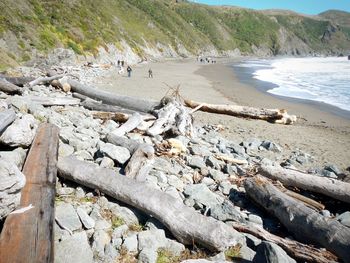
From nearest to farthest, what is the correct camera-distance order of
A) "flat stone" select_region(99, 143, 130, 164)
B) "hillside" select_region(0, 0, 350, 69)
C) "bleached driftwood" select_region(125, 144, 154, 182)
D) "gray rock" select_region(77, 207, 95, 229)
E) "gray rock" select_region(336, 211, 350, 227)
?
"gray rock" select_region(77, 207, 95, 229) → "gray rock" select_region(336, 211, 350, 227) → "bleached driftwood" select_region(125, 144, 154, 182) → "flat stone" select_region(99, 143, 130, 164) → "hillside" select_region(0, 0, 350, 69)

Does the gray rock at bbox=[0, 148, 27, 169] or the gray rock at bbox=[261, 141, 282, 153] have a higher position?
the gray rock at bbox=[0, 148, 27, 169]

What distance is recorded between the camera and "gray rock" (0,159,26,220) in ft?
13.2

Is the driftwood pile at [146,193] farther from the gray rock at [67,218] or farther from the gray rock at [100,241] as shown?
the gray rock at [100,241]

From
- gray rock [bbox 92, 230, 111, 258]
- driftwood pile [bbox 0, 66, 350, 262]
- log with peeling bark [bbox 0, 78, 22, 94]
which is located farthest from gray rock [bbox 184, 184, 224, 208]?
log with peeling bark [bbox 0, 78, 22, 94]

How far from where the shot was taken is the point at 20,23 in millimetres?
31109

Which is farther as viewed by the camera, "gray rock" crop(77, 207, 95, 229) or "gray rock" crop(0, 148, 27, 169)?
"gray rock" crop(0, 148, 27, 169)

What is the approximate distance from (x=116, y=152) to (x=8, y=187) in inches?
128

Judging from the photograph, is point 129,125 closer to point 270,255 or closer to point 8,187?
point 8,187

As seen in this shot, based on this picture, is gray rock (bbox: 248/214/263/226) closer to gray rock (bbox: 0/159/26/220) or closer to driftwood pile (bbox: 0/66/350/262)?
driftwood pile (bbox: 0/66/350/262)

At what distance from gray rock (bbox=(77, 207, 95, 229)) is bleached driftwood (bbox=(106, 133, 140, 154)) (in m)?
2.55

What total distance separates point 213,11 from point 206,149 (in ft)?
569

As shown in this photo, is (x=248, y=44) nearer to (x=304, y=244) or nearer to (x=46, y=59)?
(x=46, y=59)

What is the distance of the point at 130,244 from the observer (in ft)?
15.4

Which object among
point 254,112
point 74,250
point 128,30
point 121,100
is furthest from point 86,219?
point 128,30
